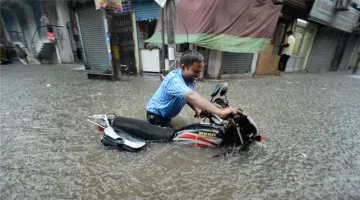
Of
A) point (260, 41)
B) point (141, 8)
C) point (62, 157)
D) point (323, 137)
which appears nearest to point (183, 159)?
point (62, 157)

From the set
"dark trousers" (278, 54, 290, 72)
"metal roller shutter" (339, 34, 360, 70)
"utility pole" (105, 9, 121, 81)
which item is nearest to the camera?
"utility pole" (105, 9, 121, 81)

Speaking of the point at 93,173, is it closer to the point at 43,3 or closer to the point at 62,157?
the point at 62,157

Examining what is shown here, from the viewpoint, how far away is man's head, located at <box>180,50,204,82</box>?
199 cm

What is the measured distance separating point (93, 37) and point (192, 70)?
9.21 meters

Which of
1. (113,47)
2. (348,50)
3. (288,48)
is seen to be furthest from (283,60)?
(348,50)

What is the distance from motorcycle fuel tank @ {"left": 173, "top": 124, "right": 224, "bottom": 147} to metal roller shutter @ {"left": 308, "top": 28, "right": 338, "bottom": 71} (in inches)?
552

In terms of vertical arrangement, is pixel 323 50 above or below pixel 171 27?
below

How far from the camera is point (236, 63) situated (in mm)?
7754

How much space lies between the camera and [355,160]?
2.32m

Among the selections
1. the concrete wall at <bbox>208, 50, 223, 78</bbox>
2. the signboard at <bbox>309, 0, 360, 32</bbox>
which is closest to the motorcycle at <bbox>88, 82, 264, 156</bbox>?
the concrete wall at <bbox>208, 50, 223, 78</bbox>

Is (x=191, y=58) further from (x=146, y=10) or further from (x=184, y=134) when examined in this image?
(x=146, y=10)

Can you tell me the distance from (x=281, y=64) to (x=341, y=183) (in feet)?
26.9

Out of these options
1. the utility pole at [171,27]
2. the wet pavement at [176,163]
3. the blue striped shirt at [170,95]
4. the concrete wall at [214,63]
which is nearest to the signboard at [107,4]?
the utility pole at [171,27]

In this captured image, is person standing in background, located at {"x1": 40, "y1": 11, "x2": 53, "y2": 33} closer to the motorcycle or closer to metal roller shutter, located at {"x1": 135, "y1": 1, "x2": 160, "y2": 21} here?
metal roller shutter, located at {"x1": 135, "y1": 1, "x2": 160, "y2": 21}
